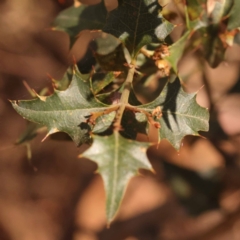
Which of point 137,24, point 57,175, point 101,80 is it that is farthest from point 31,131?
point 57,175

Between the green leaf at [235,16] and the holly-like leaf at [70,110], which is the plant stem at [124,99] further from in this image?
the green leaf at [235,16]

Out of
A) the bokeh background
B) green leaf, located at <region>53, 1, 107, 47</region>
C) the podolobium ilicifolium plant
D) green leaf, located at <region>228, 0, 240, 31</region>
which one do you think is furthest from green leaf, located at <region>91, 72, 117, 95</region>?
the bokeh background

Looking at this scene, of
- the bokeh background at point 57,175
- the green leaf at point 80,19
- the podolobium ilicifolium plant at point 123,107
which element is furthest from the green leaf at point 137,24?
the bokeh background at point 57,175

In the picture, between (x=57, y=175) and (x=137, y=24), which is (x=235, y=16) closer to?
(x=137, y=24)

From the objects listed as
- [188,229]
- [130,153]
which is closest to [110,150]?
[130,153]

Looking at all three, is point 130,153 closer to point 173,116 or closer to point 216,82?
point 173,116

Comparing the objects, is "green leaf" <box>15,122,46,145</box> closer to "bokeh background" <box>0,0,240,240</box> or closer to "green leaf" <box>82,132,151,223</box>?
"green leaf" <box>82,132,151,223</box>
